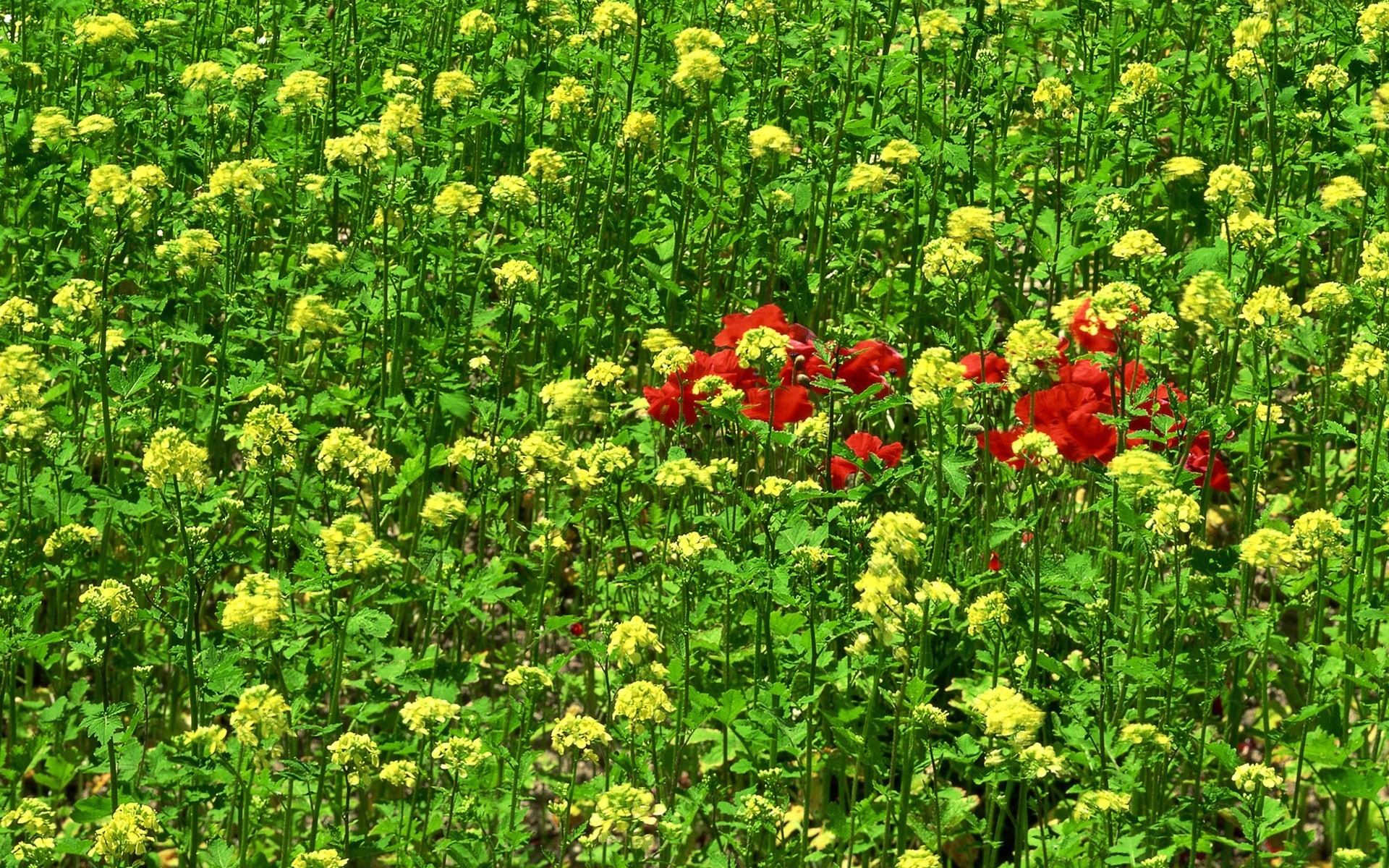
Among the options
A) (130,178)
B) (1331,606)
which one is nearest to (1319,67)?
(1331,606)

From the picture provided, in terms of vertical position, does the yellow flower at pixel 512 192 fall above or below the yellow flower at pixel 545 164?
below

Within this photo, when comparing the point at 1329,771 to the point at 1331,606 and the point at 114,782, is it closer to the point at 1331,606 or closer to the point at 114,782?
the point at 1331,606

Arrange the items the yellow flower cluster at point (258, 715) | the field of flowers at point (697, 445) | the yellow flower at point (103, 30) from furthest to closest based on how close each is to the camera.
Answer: the yellow flower at point (103, 30) → the field of flowers at point (697, 445) → the yellow flower cluster at point (258, 715)

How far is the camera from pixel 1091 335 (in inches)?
165

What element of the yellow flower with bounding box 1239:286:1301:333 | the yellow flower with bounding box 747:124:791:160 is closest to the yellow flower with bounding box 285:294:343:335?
the yellow flower with bounding box 747:124:791:160

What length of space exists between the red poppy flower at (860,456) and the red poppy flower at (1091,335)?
0.52 metres

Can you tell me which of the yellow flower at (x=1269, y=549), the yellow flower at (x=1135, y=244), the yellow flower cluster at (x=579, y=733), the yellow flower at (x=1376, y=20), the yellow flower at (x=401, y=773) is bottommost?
the yellow flower at (x=401, y=773)

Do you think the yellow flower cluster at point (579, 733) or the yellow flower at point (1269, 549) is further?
the yellow flower cluster at point (579, 733)

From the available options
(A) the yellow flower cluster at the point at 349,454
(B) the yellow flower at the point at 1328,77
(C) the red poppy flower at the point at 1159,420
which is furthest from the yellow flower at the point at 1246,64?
(A) the yellow flower cluster at the point at 349,454

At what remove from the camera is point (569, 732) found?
3148mm

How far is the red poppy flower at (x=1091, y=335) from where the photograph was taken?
3.95 metres

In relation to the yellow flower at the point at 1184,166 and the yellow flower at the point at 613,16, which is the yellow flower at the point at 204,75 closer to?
the yellow flower at the point at 613,16

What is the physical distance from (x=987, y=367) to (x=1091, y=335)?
371 mm

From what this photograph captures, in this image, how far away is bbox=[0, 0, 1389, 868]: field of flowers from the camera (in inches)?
127
